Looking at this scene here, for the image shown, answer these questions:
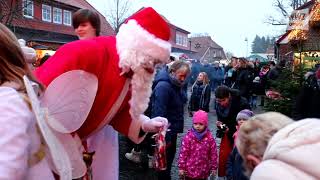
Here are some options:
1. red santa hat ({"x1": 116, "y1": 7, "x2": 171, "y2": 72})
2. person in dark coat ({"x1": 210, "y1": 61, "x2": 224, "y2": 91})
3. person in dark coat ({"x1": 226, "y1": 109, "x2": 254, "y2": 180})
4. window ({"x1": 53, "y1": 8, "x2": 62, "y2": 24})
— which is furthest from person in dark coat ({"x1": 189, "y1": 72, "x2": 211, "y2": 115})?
window ({"x1": 53, "y1": 8, "x2": 62, "y2": 24})

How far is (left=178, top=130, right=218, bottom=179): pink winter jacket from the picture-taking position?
18.7 feet

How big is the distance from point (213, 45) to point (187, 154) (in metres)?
108

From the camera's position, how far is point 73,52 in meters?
2.93

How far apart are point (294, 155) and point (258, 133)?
2.19 feet

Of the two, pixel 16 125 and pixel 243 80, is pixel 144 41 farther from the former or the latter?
pixel 243 80

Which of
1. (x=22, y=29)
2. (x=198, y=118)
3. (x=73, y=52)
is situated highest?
(x=22, y=29)

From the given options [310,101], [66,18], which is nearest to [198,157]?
[310,101]

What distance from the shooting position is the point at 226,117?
614cm

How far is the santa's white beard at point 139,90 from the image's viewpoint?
3170mm

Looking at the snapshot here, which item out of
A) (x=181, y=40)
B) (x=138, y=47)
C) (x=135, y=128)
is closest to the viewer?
(x=138, y=47)

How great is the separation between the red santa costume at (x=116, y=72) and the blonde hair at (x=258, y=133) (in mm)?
961

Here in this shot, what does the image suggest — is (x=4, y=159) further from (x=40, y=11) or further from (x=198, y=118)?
(x=40, y=11)

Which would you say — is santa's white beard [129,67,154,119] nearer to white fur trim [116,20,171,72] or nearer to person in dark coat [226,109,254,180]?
white fur trim [116,20,171,72]

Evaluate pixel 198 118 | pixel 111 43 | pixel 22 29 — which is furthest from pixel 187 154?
pixel 22 29
